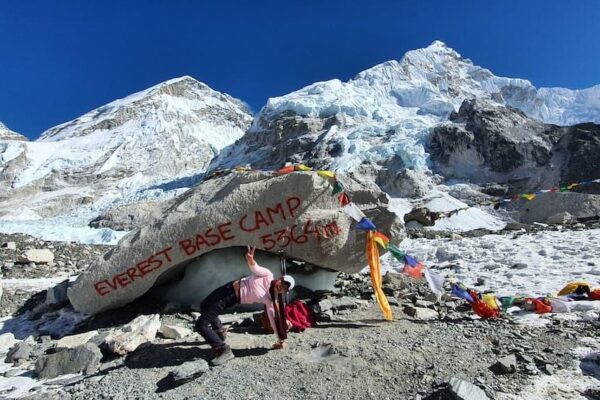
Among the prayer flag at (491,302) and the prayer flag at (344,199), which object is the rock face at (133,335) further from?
the prayer flag at (491,302)

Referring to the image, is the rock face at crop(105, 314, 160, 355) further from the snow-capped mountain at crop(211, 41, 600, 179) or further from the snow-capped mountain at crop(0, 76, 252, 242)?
the snow-capped mountain at crop(0, 76, 252, 242)

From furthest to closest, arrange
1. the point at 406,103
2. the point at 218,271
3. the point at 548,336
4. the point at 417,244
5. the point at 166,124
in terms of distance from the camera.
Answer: the point at 166,124 < the point at 406,103 < the point at 417,244 < the point at 218,271 < the point at 548,336

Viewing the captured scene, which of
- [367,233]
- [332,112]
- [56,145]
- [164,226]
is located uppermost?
[56,145]

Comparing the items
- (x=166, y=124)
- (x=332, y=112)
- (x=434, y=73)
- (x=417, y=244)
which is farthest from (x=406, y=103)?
(x=417, y=244)

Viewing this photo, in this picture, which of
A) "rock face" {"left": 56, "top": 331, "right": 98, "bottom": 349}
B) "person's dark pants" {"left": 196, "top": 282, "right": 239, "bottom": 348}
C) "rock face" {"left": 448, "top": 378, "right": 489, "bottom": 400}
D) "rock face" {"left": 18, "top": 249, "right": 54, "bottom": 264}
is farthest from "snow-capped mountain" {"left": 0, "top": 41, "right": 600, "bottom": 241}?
"rock face" {"left": 448, "top": 378, "right": 489, "bottom": 400}

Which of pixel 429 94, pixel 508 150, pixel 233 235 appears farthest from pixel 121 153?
pixel 233 235

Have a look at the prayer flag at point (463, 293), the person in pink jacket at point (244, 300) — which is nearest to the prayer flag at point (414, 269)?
the prayer flag at point (463, 293)

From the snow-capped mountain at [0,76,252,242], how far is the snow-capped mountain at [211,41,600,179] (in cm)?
2147

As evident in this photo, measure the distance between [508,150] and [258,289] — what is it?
203 feet

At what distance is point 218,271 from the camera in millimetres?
8016

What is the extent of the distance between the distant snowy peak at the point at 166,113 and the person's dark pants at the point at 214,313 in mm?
132542

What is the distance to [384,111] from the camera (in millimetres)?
81250

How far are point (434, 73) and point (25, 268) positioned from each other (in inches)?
4907

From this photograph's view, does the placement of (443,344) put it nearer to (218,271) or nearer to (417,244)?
(218,271)
